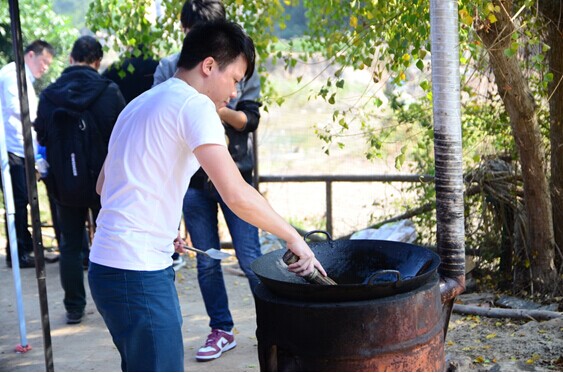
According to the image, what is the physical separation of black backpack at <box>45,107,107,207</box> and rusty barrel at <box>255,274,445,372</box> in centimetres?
264

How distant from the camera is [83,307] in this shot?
18.6 ft

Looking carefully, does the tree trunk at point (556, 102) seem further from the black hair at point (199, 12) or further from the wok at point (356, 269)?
the wok at point (356, 269)

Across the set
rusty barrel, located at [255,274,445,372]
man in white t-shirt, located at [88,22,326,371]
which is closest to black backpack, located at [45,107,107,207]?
man in white t-shirt, located at [88,22,326,371]

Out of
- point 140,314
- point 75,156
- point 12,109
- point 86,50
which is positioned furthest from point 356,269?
point 12,109

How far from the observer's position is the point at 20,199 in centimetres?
720

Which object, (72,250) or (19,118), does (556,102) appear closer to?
(72,250)

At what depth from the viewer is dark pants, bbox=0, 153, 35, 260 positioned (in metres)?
7.05

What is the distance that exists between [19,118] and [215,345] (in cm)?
341

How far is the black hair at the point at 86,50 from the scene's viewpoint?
18.1 feet

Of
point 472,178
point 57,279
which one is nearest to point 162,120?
point 472,178

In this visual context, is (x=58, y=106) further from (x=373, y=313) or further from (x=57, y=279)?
(x=373, y=313)

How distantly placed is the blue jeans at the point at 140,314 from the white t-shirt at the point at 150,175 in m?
0.05

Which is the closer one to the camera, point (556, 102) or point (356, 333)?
point (356, 333)

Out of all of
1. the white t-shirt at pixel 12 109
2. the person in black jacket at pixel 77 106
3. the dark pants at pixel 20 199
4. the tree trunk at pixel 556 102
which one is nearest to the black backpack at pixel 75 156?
the person in black jacket at pixel 77 106
